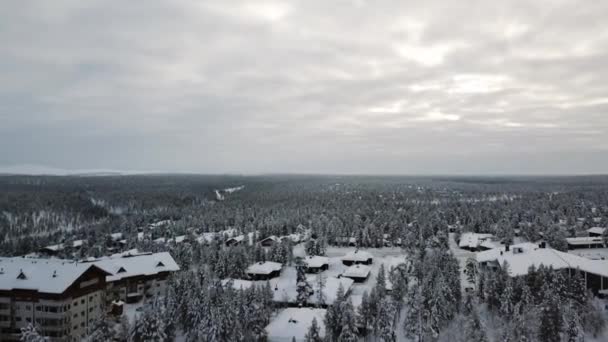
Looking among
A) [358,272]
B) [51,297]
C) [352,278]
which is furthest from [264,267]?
[51,297]

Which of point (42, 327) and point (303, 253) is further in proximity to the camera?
point (303, 253)

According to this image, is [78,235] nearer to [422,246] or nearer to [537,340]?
[422,246]

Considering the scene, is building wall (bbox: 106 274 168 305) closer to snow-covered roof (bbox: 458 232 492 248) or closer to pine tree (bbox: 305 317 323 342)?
pine tree (bbox: 305 317 323 342)

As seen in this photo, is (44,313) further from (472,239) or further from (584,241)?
(584,241)

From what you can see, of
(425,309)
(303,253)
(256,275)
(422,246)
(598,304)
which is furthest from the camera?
(303,253)

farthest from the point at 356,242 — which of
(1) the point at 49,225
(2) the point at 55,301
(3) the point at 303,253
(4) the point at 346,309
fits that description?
(1) the point at 49,225

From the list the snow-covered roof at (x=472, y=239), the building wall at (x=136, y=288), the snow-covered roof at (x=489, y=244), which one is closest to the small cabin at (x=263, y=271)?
the building wall at (x=136, y=288)

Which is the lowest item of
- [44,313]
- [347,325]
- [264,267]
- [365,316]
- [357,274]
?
[357,274]
